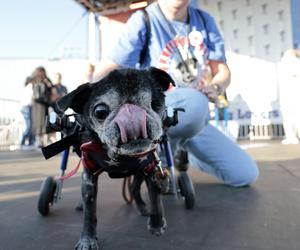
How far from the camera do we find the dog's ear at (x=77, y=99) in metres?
0.93

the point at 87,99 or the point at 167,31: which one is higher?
the point at 167,31

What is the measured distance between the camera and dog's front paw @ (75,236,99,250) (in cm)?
100

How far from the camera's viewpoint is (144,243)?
106 cm

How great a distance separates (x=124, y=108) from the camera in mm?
838

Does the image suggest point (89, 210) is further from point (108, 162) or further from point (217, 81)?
point (217, 81)

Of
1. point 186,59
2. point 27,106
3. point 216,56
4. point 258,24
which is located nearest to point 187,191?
point 186,59

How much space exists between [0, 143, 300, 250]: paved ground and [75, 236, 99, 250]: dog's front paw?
4 cm

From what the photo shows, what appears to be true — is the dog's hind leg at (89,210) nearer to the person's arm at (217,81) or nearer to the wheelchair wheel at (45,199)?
the wheelchair wheel at (45,199)

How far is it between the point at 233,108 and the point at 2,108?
632 cm

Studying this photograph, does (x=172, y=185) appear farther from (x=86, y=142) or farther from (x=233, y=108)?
(x=233, y=108)

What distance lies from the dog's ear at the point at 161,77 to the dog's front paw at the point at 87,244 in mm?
519

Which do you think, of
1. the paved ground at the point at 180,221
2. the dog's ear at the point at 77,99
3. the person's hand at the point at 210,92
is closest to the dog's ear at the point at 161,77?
the dog's ear at the point at 77,99

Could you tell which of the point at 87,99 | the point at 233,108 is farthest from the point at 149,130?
the point at 233,108

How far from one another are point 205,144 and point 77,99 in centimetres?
133
